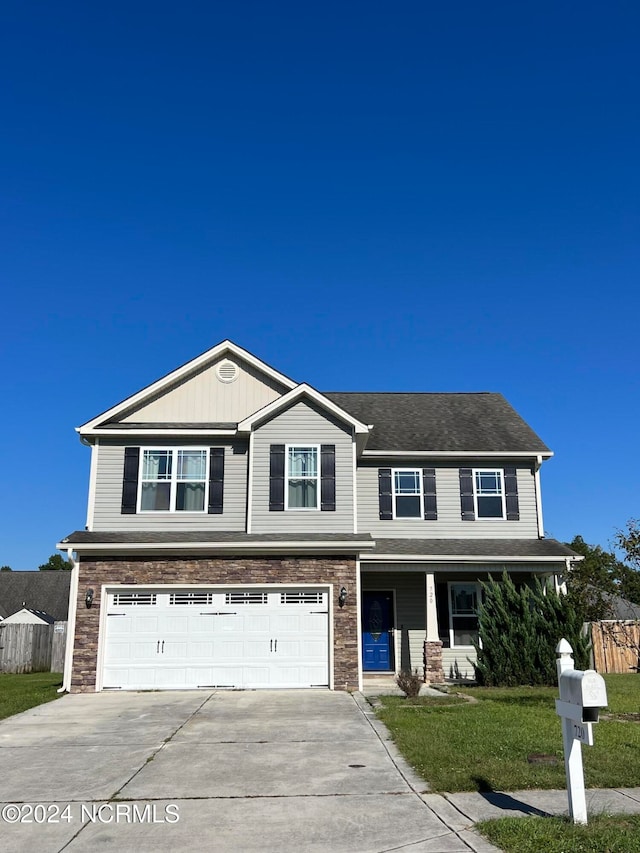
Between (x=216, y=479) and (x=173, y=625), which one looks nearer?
(x=173, y=625)

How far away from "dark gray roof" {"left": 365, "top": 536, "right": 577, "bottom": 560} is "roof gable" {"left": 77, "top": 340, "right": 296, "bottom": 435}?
5.12 meters

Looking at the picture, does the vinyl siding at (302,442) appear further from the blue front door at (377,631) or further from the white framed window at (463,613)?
the white framed window at (463,613)

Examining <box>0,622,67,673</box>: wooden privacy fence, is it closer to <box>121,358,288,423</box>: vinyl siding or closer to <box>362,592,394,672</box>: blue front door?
<box>121,358,288,423</box>: vinyl siding

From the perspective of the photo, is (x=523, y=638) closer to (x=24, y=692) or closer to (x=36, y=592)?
(x=24, y=692)

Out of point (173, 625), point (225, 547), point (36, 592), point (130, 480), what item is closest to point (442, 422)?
point (225, 547)

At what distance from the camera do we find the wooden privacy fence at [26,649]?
24.7m

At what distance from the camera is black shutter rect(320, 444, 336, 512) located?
17.8 meters

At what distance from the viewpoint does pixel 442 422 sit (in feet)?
73.1

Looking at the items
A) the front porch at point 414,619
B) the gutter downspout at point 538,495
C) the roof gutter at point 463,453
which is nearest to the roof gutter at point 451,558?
the front porch at point 414,619

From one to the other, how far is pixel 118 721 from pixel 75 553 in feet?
18.3

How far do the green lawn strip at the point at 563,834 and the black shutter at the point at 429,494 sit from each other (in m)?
13.9

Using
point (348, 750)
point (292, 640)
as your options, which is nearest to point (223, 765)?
point (348, 750)

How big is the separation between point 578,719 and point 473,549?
42.2 ft

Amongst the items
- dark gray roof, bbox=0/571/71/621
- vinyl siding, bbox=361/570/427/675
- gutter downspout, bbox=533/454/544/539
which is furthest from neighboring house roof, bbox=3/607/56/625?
gutter downspout, bbox=533/454/544/539
